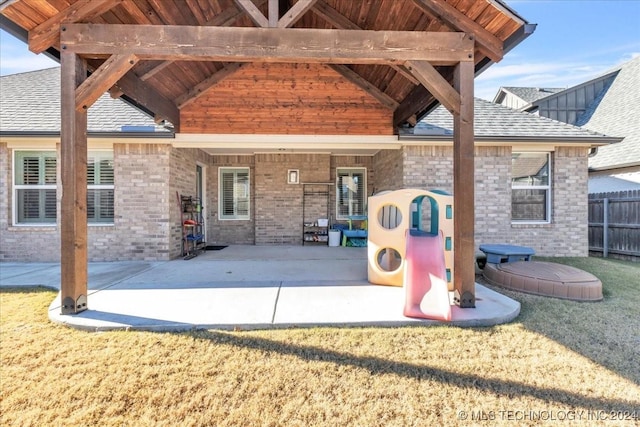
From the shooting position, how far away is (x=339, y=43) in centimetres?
360

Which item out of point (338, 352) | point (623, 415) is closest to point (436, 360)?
point (338, 352)

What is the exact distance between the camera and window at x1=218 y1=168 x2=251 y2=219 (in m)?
10.1

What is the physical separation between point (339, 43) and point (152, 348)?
3781 mm

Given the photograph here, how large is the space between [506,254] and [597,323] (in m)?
2.09

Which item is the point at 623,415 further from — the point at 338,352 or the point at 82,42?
the point at 82,42

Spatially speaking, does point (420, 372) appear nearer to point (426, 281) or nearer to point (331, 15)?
point (426, 281)

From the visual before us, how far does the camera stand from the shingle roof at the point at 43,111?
671 centimetres

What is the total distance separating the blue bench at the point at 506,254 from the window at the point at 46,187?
26.6 feet

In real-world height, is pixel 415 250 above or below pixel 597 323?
above

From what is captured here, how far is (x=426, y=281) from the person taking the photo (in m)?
3.62

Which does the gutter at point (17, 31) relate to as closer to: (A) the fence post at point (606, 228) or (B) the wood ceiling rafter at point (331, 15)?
(B) the wood ceiling rafter at point (331, 15)

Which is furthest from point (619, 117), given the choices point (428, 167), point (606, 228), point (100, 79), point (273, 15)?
point (100, 79)

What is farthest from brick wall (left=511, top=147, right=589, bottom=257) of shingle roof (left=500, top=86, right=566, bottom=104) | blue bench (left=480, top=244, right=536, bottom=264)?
shingle roof (left=500, top=86, right=566, bottom=104)

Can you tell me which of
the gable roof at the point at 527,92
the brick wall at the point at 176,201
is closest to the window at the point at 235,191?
the brick wall at the point at 176,201
